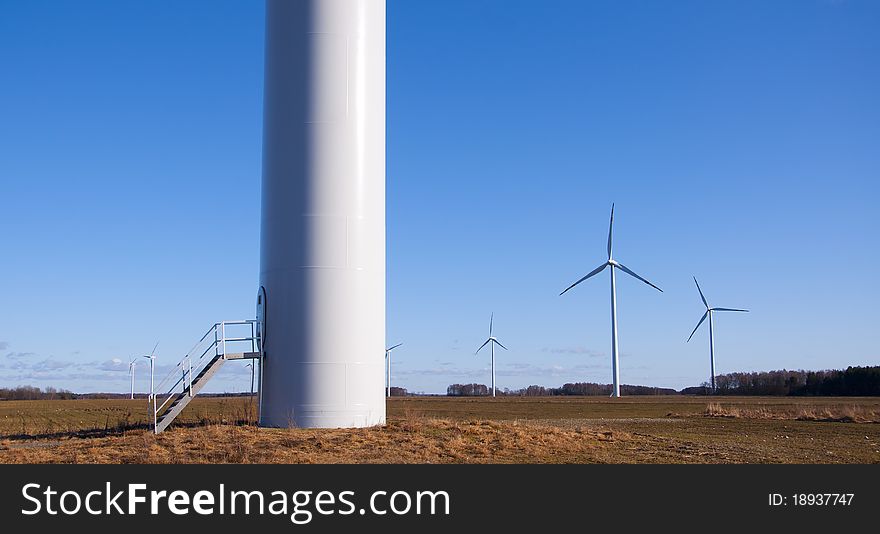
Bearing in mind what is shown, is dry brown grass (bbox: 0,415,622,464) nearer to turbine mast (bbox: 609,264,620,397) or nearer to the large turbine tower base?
the large turbine tower base

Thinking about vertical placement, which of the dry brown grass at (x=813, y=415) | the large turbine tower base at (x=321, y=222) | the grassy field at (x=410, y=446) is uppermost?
the large turbine tower base at (x=321, y=222)

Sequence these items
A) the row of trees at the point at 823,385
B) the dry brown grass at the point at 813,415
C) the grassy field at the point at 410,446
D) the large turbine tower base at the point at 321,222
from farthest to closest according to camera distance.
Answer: the row of trees at the point at 823,385 → the dry brown grass at the point at 813,415 → the large turbine tower base at the point at 321,222 → the grassy field at the point at 410,446

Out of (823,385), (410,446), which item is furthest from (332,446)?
(823,385)

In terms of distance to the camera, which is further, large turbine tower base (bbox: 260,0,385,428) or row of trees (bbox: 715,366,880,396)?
row of trees (bbox: 715,366,880,396)

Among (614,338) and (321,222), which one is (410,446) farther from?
(614,338)

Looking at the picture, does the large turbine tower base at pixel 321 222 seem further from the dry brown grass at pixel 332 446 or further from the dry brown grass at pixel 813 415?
the dry brown grass at pixel 813 415

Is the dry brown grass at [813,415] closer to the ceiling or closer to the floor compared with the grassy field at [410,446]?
closer to the floor

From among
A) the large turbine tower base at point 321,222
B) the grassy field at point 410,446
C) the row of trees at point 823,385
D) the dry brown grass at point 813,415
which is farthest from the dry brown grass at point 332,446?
the row of trees at point 823,385

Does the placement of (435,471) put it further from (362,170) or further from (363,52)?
(363,52)

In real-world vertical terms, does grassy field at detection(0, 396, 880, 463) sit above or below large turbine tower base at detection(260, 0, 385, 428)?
below

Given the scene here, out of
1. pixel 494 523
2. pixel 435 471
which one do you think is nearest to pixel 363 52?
pixel 435 471

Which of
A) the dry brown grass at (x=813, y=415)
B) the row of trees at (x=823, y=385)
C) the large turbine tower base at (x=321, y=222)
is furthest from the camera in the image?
the row of trees at (x=823, y=385)

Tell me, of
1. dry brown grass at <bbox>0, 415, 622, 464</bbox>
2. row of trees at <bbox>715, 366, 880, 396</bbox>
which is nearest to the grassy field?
dry brown grass at <bbox>0, 415, 622, 464</bbox>

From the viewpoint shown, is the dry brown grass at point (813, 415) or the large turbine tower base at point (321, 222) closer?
the large turbine tower base at point (321, 222)
